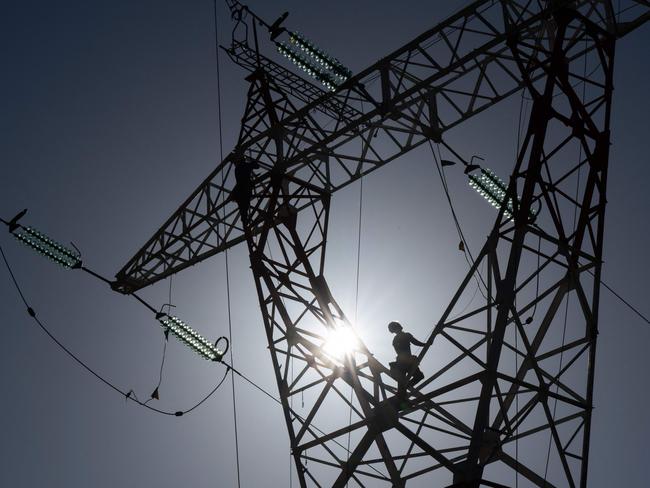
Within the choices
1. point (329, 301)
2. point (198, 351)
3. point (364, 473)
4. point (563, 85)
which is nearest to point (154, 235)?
point (198, 351)

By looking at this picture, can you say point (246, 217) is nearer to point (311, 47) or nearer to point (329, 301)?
point (329, 301)

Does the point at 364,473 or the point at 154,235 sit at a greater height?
the point at 154,235

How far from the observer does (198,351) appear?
19.6 metres

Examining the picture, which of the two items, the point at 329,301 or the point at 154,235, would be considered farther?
the point at 154,235

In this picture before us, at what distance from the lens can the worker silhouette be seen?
15297 millimetres

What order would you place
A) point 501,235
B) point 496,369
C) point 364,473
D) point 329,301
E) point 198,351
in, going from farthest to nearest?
point 198,351, point 329,301, point 364,473, point 501,235, point 496,369

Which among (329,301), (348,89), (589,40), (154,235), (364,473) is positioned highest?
(589,40)

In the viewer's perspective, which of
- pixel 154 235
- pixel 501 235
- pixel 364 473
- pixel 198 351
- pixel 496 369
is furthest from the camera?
pixel 154 235

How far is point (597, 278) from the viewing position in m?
14.9

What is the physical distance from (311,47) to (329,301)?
16.1 ft

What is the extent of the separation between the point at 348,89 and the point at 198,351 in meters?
6.48

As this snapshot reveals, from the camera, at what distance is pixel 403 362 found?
1577 centimetres

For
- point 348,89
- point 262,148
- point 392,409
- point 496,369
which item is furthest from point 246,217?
point 496,369

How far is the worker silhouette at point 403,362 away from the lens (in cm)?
1530
